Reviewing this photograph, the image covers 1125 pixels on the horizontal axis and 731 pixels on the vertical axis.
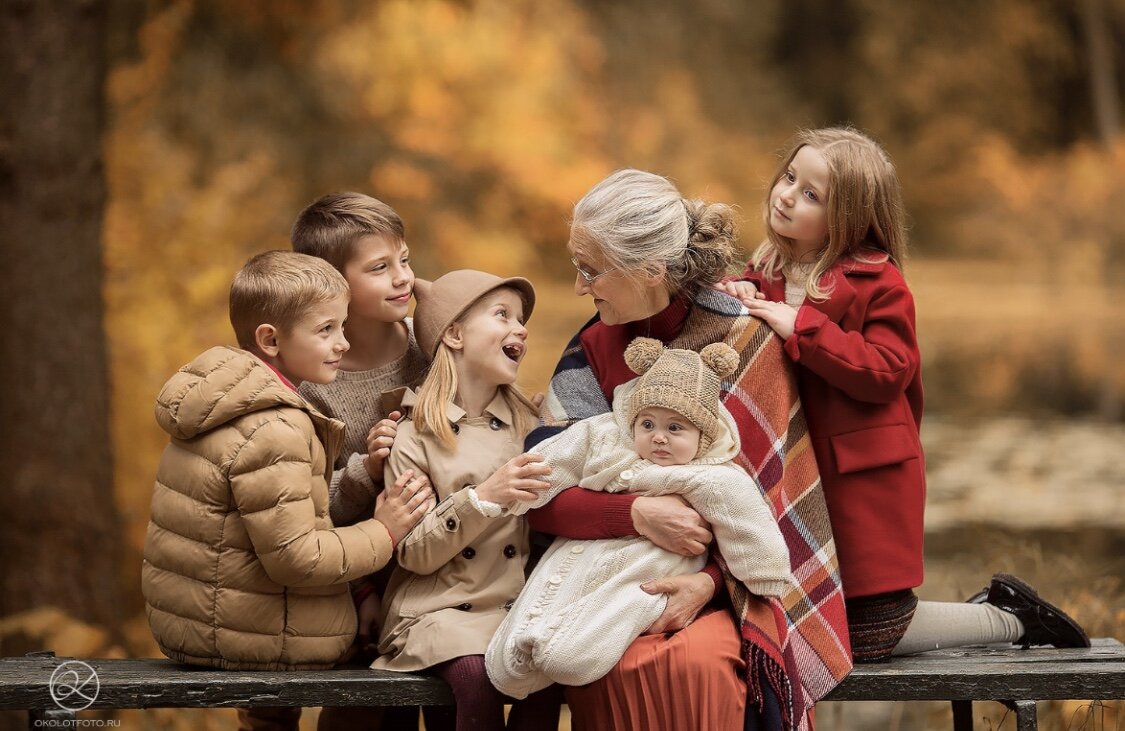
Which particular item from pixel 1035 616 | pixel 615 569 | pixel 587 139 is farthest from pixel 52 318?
pixel 1035 616

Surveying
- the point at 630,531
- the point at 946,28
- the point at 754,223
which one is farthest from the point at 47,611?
the point at 946,28

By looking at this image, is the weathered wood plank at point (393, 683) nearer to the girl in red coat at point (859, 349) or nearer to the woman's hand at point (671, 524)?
the girl in red coat at point (859, 349)

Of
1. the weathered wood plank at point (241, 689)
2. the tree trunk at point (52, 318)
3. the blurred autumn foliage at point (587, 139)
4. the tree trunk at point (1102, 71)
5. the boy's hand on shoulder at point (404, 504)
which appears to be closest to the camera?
the weathered wood plank at point (241, 689)

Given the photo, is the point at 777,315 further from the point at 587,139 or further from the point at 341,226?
the point at 587,139

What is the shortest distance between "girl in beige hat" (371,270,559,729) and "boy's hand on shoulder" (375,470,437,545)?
0.03 metres

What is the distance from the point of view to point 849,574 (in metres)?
3.33

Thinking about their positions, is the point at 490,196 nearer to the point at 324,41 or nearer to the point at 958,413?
the point at 324,41

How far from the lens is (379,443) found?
10.7 ft

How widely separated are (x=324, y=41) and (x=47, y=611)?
11.1ft

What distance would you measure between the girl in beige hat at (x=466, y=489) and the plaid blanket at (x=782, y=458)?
6.0 inches

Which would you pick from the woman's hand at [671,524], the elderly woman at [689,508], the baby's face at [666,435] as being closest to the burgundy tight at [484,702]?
the elderly woman at [689,508]

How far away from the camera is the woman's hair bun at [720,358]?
3117 mm

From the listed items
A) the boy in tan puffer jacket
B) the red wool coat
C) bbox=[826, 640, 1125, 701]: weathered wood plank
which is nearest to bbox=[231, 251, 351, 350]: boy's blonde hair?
the boy in tan puffer jacket

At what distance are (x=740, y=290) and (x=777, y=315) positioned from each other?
→ 17 centimetres
